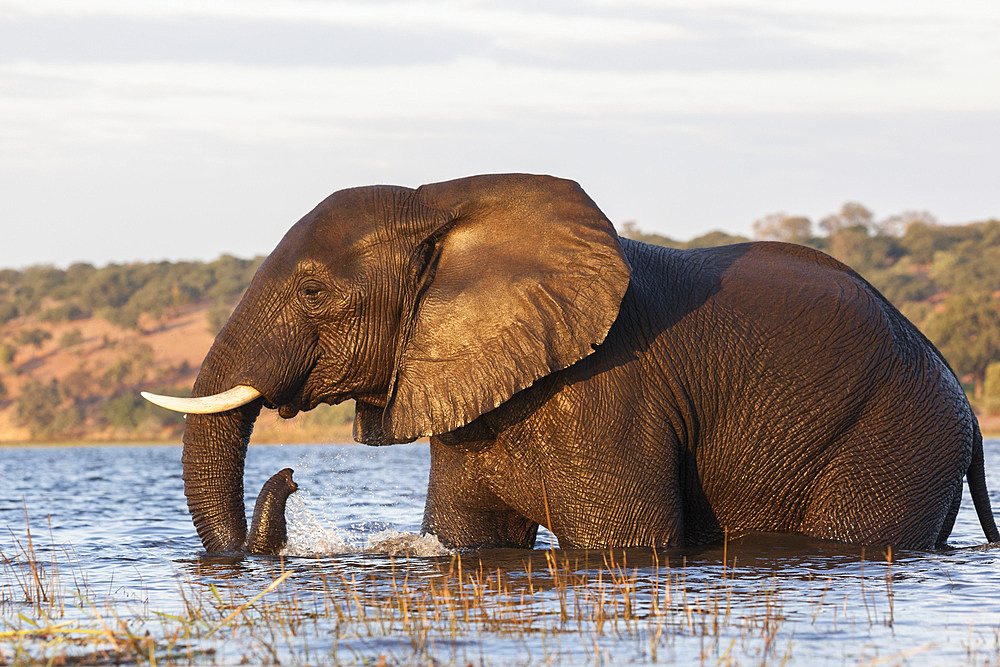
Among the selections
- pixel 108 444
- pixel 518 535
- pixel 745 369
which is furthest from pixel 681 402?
pixel 108 444

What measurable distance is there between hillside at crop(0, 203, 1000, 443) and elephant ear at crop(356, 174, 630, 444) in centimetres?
4977

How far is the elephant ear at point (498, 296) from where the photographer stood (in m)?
7.94

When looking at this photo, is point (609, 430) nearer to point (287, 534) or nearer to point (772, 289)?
point (772, 289)

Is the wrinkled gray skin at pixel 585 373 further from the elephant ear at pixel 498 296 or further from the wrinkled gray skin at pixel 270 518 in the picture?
the wrinkled gray skin at pixel 270 518

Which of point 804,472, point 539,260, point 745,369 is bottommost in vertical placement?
point 804,472

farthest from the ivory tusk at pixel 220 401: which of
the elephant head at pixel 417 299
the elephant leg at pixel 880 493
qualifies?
the elephant leg at pixel 880 493

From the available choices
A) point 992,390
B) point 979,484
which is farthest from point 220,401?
point 992,390

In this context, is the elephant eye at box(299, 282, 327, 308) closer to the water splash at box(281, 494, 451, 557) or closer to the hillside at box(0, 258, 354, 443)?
the water splash at box(281, 494, 451, 557)

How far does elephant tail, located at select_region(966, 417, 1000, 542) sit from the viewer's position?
30.2 feet

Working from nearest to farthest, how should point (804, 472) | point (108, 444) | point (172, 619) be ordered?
1. point (172, 619)
2. point (804, 472)
3. point (108, 444)

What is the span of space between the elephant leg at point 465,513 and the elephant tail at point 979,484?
292cm

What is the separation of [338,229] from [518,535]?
8.16 ft

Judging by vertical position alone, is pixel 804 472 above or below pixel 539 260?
below

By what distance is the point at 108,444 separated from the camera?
229 ft
